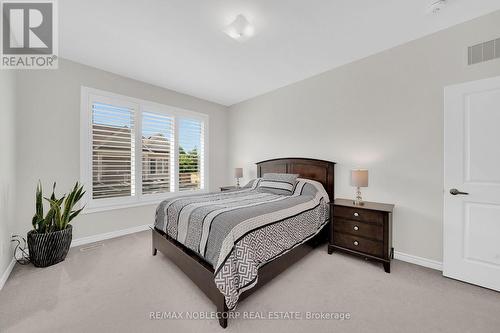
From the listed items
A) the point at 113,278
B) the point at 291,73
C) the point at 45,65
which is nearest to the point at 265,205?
the point at 113,278

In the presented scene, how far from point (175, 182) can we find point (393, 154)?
381 cm

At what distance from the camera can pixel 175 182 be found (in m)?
4.12

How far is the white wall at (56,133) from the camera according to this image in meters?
2.58

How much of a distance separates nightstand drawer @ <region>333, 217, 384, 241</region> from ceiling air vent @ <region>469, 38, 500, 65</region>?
2.06 m

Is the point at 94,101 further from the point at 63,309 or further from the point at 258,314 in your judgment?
the point at 258,314

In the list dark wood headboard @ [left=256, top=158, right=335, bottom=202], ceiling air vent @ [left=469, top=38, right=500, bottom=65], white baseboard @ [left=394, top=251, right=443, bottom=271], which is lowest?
white baseboard @ [left=394, top=251, right=443, bottom=271]

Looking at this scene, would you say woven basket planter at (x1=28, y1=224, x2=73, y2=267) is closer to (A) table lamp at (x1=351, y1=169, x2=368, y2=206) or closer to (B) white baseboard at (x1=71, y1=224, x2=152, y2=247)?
(B) white baseboard at (x1=71, y1=224, x2=152, y2=247)

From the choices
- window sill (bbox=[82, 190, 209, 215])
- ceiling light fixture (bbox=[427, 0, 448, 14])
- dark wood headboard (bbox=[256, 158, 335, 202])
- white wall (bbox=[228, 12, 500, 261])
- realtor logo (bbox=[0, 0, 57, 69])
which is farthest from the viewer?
dark wood headboard (bbox=[256, 158, 335, 202])

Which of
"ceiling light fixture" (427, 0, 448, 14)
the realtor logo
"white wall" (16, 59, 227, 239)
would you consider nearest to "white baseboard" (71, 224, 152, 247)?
"white wall" (16, 59, 227, 239)

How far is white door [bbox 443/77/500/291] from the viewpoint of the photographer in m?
1.93

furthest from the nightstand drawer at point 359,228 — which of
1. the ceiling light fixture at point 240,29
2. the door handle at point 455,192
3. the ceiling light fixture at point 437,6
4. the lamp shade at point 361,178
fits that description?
the ceiling light fixture at point 240,29

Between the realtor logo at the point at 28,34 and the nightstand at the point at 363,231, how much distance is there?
3920 mm

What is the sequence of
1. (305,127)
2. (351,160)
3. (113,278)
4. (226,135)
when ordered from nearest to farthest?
(113,278), (351,160), (305,127), (226,135)

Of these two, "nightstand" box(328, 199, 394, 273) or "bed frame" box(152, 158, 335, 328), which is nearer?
"bed frame" box(152, 158, 335, 328)
